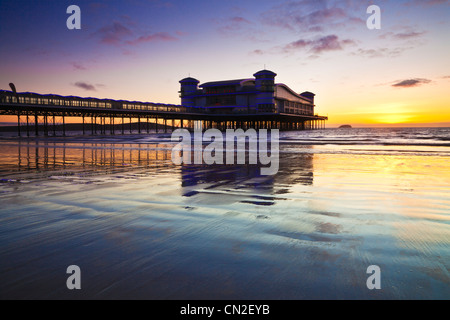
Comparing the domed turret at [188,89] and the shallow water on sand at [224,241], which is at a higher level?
the domed turret at [188,89]

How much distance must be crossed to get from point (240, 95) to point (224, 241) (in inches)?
3492

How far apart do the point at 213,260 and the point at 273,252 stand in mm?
726

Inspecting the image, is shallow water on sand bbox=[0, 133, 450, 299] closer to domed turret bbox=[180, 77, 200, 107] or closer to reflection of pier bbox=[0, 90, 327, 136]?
reflection of pier bbox=[0, 90, 327, 136]

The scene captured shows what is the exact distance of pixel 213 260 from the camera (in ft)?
11.3

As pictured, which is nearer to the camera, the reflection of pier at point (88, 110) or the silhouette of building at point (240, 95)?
the reflection of pier at point (88, 110)

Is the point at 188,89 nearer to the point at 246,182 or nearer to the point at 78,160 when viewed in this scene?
the point at 78,160

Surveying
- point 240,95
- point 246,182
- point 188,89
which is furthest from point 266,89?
point 246,182

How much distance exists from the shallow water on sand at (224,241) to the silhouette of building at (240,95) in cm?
7844

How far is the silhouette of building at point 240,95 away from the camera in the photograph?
85.7m

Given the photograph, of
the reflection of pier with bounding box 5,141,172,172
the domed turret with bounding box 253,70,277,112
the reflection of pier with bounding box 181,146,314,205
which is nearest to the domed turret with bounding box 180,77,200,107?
the domed turret with bounding box 253,70,277,112

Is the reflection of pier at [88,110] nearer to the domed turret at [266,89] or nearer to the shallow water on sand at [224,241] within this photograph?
the domed turret at [266,89]

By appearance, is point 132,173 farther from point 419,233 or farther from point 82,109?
point 82,109

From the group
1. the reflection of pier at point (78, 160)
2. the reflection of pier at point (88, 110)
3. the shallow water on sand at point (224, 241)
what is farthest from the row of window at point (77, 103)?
the shallow water on sand at point (224, 241)
